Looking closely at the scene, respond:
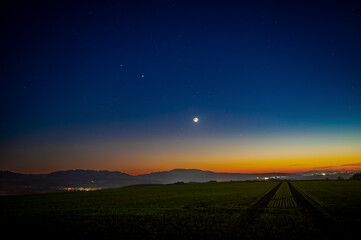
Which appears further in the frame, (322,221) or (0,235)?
Answer: (322,221)

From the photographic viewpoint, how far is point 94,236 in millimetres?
14156

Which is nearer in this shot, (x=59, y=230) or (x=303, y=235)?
(x=303, y=235)

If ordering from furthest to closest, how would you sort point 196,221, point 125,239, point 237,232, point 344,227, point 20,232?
point 196,221, point 20,232, point 344,227, point 237,232, point 125,239

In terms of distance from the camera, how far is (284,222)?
1684 centimetres

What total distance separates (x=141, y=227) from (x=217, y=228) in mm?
4963

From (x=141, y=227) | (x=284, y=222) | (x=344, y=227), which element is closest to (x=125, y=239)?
(x=141, y=227)

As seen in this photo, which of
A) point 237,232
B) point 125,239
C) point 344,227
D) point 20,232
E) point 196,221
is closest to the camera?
point 125,239

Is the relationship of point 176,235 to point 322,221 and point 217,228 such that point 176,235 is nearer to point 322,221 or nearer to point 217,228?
point 217,228

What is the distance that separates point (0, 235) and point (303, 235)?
58.6ft

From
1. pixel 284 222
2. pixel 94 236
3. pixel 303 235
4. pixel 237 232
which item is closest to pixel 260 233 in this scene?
pixel 237 232

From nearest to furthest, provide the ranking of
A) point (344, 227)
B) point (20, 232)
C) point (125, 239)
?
1. point (125, 239)
2. point (344, 227)
3. point (20, 232)

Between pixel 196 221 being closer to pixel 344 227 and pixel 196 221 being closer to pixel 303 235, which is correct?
pixel 303 235

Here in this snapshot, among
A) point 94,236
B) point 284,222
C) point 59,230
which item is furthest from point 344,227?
point 59,230

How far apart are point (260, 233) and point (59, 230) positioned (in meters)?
12.6
